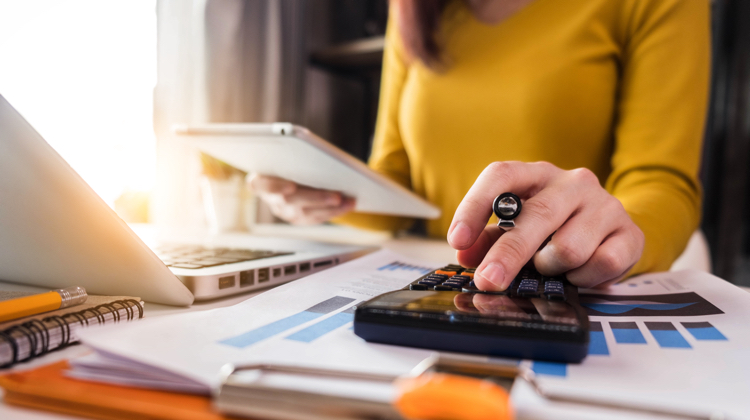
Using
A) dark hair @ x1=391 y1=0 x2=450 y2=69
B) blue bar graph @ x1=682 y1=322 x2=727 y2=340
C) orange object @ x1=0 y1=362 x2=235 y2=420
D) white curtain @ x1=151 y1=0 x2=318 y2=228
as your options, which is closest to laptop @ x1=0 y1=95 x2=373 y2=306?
orange object @ x1=0 y1=362 x2=235 y2=420

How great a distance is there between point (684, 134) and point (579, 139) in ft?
0.58

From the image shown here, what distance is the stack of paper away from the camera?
19cm

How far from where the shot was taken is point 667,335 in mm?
273

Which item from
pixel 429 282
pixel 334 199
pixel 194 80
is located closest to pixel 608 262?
pixel 429 282

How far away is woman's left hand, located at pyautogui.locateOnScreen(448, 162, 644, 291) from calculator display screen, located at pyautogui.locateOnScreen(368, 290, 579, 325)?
0.04m

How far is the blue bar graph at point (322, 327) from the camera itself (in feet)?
0.84

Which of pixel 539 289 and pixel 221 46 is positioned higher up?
pixel 221 46

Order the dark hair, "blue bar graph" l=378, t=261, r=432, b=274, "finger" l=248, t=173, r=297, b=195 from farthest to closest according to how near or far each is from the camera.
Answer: the dark hair, "finger" l=248, t=173, r=297, b=195, "blue bar graph" l=378, t=261, r=432, b=274

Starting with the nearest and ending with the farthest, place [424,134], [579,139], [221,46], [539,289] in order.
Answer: [539,289], [579,139], [424,134], [221,46]

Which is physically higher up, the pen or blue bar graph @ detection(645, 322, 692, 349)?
the pen

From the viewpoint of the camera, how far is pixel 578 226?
360 millimetres

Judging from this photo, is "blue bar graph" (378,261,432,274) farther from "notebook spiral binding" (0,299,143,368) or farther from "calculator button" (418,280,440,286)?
"notebook spiral binding" (0,299,143,368)

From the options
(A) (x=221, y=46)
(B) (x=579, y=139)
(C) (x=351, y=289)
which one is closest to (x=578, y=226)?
(C) (x=351, y=289)

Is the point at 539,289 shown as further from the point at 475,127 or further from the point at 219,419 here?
the point at 475,127
